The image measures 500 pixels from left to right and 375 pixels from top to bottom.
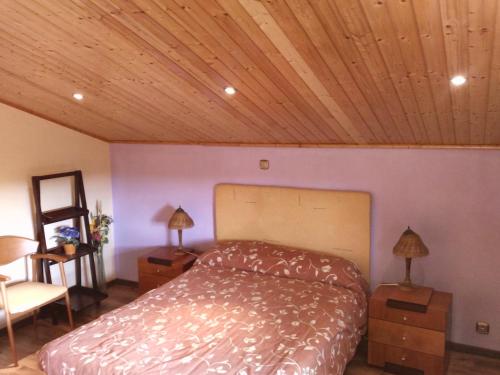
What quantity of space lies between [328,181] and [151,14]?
2228 mm

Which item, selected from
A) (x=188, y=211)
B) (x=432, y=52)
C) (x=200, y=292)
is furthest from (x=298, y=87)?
(x=188, y=211)

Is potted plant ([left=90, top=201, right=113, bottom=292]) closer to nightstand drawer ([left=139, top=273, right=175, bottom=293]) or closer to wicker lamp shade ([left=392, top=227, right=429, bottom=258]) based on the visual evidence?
nightstand drawer ([left=139, top=273, right=175, bottom=293])

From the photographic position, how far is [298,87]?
2.62m

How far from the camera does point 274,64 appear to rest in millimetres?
2383

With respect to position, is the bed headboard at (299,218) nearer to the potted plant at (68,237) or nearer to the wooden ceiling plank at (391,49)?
the wooden ceiling plank at (391,49)

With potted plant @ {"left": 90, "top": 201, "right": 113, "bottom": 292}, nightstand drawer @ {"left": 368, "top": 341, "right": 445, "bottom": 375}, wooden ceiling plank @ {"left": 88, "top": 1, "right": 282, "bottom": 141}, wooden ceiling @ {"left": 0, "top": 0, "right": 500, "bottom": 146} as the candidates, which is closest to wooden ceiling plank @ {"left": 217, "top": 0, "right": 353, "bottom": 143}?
wooden ceiling @ {"left": 0, "top": 0, "right": 500, "bottom": 146}

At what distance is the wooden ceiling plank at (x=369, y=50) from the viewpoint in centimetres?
179

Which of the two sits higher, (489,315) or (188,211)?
(188,211)

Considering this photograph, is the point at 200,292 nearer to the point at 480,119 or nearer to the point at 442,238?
the point at 442,238

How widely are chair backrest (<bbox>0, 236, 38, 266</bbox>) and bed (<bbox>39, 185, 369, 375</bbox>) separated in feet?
3.90

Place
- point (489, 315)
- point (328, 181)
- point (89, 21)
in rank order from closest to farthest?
point (89, 21)
point (489, 315)
point (328, 181)

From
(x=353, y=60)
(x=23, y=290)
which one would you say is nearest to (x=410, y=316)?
(x=353, y=60)

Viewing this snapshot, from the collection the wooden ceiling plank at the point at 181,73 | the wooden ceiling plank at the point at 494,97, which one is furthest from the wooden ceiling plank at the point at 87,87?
the wooden ceiling plank at the point at 494,97

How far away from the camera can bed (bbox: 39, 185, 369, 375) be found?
2465mm
